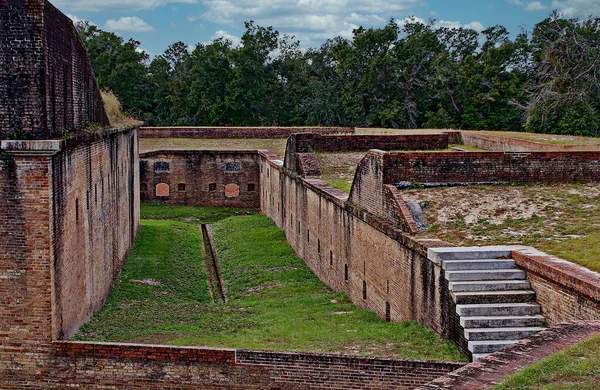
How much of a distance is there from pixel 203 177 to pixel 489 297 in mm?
25210

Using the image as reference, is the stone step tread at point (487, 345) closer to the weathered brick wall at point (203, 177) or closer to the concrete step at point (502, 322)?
the concrete step at point (502, 322)

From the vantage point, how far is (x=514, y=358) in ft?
25.8

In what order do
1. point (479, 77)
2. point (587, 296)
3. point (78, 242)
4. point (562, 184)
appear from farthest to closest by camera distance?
point (479, 77), point (562, 184), point (78, 242), point (587, 296)

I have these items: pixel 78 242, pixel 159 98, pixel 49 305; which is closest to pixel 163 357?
pixel 49 305

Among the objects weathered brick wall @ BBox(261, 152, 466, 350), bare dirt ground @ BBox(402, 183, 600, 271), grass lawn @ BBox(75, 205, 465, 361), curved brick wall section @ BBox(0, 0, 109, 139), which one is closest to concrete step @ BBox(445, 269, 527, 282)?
weathered brick wall @ BBox(261, 152, 466, 350)

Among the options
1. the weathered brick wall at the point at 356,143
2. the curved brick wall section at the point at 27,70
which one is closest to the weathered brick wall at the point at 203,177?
the weathered brick wall at the point at 356,143

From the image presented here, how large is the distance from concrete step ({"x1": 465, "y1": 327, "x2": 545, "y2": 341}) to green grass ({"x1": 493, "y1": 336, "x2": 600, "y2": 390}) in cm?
210

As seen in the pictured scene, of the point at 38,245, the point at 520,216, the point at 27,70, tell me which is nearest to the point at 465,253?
the point at 520,216

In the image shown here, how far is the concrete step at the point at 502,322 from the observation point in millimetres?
9906

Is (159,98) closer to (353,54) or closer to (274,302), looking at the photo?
(353,54)

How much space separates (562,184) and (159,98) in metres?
41.1

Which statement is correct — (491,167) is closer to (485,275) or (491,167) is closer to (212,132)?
(485,275)

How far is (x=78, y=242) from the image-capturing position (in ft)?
41.8

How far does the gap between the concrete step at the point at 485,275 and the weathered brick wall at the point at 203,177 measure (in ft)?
80.4
